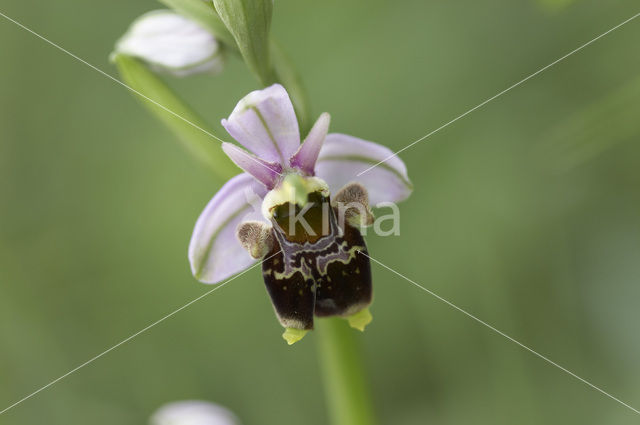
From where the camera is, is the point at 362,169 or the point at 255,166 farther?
the point at 362,169

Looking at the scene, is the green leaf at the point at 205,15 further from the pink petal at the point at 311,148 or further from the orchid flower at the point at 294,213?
the pink petal at the point at 311,148

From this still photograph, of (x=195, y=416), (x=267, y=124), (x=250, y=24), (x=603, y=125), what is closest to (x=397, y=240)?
(x=603, y=125)

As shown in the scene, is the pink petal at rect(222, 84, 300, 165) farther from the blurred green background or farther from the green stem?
the blurred green background

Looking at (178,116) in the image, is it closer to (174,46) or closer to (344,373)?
(174,46)

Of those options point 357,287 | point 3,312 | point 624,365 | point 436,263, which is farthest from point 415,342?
point 3,312

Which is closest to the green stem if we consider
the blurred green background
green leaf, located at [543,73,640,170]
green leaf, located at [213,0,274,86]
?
green leaf, located at [213,0,274,86]

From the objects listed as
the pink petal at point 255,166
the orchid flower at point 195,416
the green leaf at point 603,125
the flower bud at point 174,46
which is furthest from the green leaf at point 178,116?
the green leaf at point 603,125
